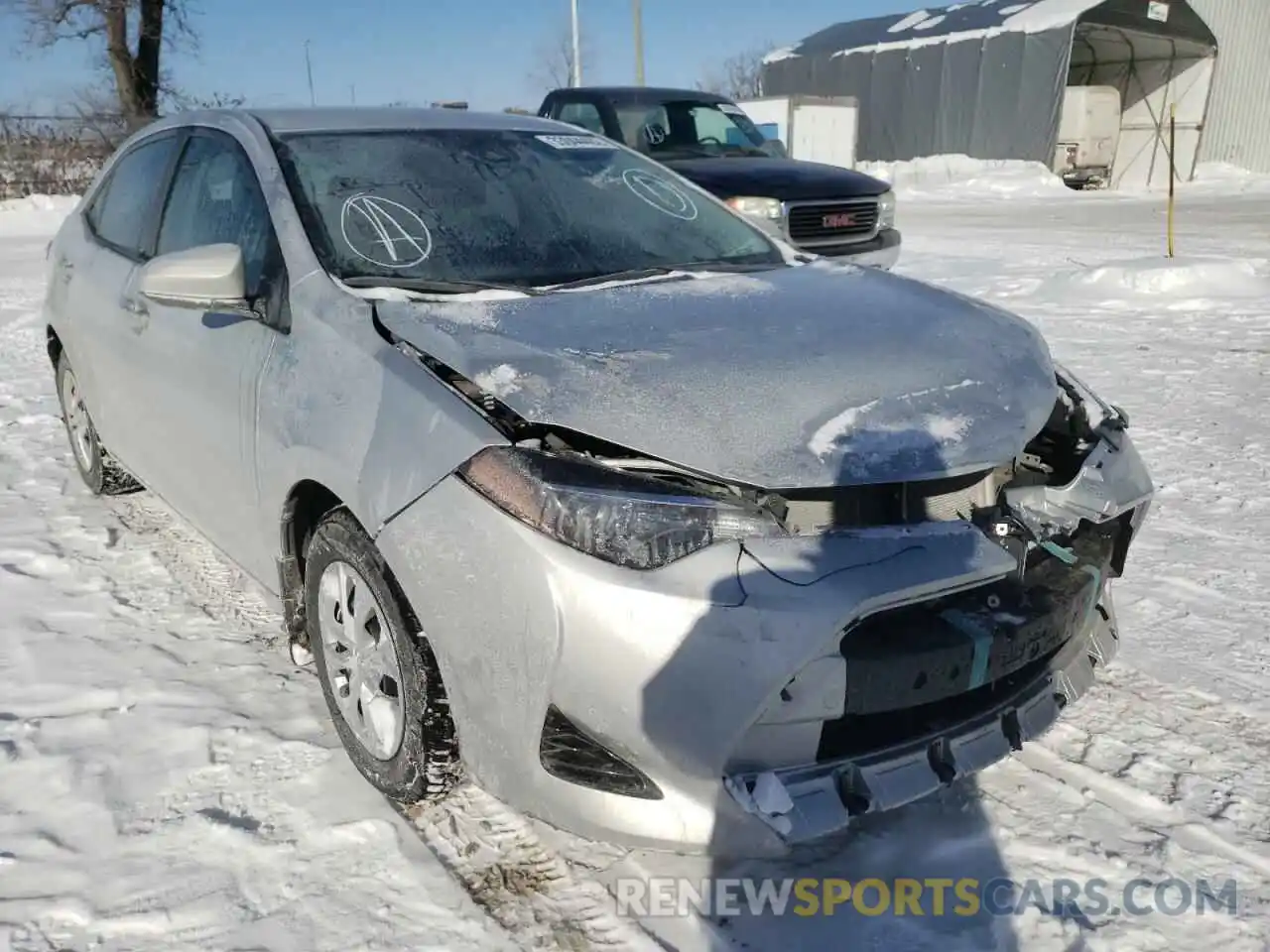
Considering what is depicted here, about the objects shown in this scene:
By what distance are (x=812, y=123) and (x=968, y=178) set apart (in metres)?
4.79

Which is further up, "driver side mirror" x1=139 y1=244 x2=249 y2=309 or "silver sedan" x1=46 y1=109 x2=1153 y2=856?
"driver side mirror" x1=139 y1=244 x2=249 y2=309

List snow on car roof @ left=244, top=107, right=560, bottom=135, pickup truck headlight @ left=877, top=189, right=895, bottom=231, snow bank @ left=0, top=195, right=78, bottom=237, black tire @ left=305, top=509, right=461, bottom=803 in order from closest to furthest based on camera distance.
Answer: black tire @ left=305, top=509, right=461, bottom=803 → snow on car roof @ left=244, top=107, right=560, bottom=135 → pickup truck headlight @ left=877, top=189, right=895, bottom=231 → snow bank @ left=0, top=195, right=78, bottom=237

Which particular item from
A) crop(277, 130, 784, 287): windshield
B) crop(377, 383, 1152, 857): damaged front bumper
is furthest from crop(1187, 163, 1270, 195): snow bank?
crop(377, 383, 1152, 857): damaged front bumper

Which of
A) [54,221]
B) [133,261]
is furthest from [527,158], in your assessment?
[54,221]

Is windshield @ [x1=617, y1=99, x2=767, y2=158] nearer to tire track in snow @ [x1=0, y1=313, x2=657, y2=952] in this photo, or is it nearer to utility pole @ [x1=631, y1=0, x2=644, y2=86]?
tire track in snow @ [x1=0, y1=313, x2=657, y2=952]

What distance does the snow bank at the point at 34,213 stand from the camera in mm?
17766

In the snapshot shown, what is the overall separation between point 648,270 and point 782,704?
5.01ft

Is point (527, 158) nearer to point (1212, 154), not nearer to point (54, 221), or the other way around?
point (54, 221)

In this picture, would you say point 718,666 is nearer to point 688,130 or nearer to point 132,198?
point 132,198

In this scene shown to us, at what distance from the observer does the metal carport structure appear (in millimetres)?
24125

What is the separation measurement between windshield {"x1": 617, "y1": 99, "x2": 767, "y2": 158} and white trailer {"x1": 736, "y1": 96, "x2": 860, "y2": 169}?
1284 cm

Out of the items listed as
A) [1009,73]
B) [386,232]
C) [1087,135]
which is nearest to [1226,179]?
[1087,135]

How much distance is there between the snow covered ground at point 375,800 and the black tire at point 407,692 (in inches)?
4.9

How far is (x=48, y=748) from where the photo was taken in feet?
8.75
